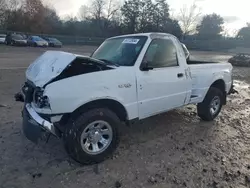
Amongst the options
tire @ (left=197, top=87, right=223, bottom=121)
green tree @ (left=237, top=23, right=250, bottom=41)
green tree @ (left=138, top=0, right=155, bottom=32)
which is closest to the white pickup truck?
tire @ (left=197, top=87, right=223, bottom=121)

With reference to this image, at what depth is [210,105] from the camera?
600 centimetres

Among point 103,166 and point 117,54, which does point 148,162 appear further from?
point 117,54

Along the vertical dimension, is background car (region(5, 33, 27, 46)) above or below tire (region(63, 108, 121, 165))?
above

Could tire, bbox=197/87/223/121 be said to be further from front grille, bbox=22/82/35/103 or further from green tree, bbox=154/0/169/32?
green tree, bbox=154/0/169/32

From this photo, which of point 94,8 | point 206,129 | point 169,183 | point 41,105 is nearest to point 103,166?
point 169,183

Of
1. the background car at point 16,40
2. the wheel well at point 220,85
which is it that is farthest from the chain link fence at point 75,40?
the wheel well at point 220,85

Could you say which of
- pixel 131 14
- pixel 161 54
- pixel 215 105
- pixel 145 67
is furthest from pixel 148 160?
pixel 131 14

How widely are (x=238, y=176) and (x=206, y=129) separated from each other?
1.94 m

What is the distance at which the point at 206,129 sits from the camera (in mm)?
5672

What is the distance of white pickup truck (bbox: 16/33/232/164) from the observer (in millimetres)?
3553

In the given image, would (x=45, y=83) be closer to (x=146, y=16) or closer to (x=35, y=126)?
(x=35, y=126)

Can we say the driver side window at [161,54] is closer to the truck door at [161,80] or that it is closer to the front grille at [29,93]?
the truck door at [161,80]

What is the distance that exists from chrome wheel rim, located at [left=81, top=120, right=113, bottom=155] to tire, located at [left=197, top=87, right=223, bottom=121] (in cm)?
286

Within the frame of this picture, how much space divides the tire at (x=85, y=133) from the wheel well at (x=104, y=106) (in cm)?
7
